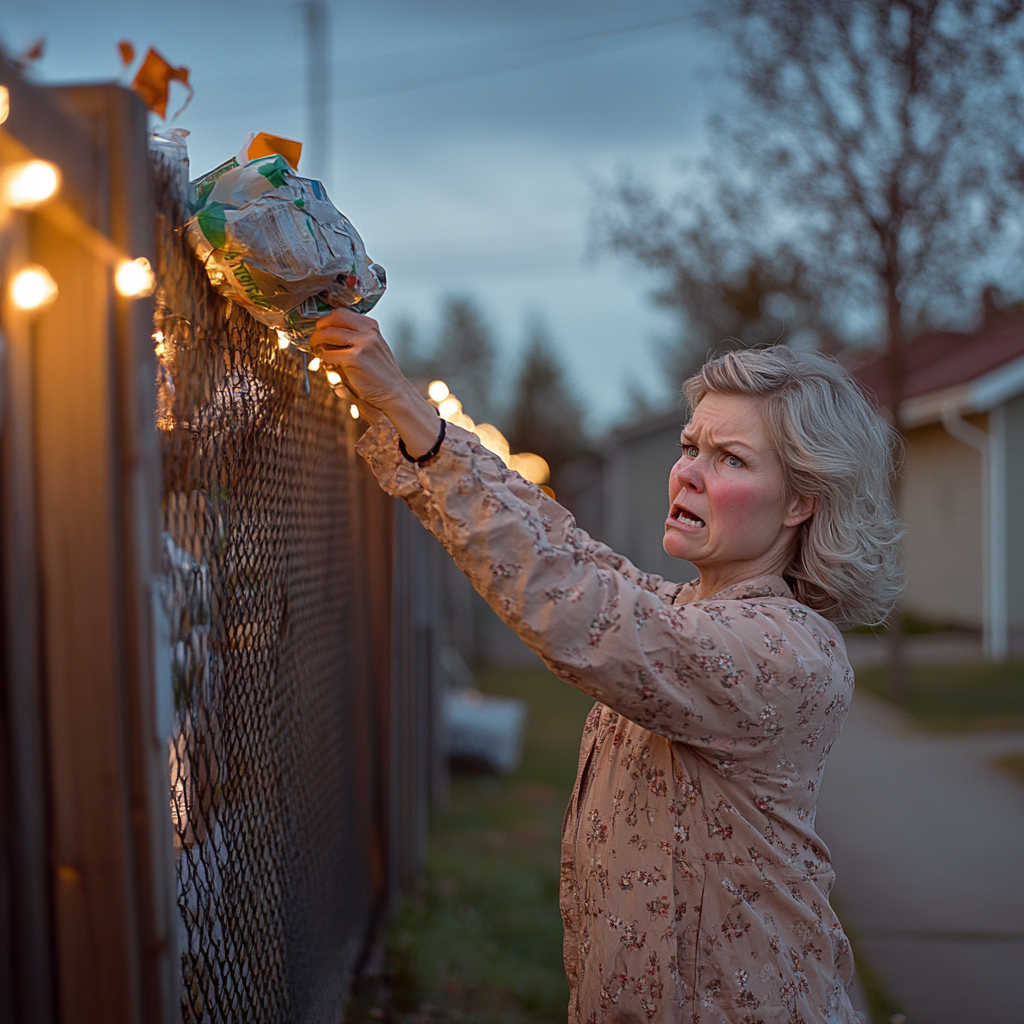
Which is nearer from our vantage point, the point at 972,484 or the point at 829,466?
the point at 829,466

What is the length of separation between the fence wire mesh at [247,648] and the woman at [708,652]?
234 mm

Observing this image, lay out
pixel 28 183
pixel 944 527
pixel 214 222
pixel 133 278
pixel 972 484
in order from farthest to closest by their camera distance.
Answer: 1. pixel 944 527
2. pixel 972 484
3. pixel 214 222
4. pixel 133 278
5. pixel 28 183

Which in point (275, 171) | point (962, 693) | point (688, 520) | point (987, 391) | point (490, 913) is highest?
point (987, 391)

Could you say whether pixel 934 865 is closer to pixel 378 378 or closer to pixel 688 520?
pixel 688 520

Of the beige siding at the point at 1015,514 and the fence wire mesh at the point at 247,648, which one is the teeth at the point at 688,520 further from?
the beige siding at the point at 1015,514

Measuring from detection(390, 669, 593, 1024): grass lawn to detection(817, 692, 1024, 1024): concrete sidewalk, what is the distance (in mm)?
1300

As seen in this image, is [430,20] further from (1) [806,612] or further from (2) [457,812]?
(1) [806,612]

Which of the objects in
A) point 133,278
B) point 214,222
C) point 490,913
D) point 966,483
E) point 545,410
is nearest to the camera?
point 133,278

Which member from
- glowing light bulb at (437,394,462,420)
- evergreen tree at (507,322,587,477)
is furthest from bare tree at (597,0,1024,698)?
evergreen tree at (507,322,587,477)

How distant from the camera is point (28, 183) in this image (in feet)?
3.02

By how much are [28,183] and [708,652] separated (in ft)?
3.38

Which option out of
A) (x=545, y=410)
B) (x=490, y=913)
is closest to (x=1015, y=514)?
(x=490, y=913)

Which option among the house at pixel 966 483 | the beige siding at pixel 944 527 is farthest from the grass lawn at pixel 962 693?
the beige siding at pixel 944 527

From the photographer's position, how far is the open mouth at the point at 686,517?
67.9 inches
